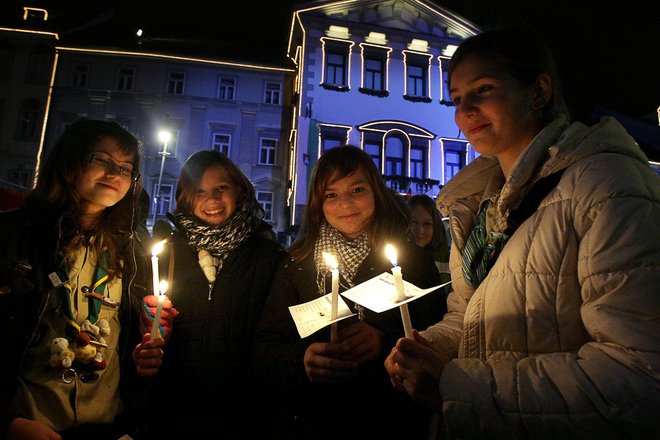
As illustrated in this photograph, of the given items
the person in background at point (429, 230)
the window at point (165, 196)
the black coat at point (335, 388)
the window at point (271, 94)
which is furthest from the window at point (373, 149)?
the black coat at point (335, 388)

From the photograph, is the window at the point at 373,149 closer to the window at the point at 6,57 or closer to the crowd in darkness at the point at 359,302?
the crowd in darkness at the point at 359,302

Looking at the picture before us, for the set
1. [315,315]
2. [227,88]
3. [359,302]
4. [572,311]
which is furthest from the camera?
[227,88]

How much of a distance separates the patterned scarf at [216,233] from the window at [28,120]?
22.3 metres

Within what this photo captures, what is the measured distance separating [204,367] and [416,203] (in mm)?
3332

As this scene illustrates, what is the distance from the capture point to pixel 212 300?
2.82m

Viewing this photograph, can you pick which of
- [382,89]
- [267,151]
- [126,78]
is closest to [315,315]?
[382,89]

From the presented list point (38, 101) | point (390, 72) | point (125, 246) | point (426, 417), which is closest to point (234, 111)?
Result: point (390, 72)

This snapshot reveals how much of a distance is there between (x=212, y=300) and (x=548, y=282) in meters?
2.29

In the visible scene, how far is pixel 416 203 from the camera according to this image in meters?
4.93

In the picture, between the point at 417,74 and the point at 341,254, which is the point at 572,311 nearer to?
the point at 341,254

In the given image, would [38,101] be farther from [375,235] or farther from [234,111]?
[375,235]

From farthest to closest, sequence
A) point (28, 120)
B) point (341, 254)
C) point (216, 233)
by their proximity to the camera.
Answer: point (28, 120) < point (216, 233) < point (341, 254)

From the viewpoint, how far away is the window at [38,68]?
20125 mm

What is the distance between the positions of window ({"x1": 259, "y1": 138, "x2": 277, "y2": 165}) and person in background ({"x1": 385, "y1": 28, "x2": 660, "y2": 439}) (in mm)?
19235
